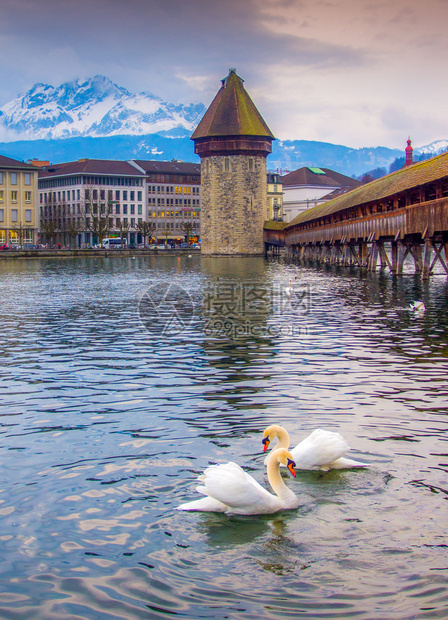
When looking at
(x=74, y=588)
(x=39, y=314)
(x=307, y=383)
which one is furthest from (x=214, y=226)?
(x=74, y=588)

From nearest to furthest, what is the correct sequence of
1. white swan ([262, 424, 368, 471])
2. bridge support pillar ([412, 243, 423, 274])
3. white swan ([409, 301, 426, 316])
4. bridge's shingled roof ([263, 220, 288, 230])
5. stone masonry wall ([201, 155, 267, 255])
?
white swan ([262, 424, 368, 471])
white swan ([409, 301, 426, 316])
bridge support pillar ([412, 243, 423, 274])
bridge's shingled roof ([263, 220, 288, 230])
stone masonry wall ([201, 155, 267, 255])

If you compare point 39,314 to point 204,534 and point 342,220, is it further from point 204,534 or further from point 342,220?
point 342,220

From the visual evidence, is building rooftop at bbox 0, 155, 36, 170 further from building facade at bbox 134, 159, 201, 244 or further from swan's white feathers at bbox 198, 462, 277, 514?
swan's white feathers at bbox 198, 462, 277, 514

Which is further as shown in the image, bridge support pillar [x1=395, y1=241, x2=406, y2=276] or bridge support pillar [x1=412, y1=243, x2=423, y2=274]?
bridge support pillar [x1=412, y1=243, x2=423, y2=274]

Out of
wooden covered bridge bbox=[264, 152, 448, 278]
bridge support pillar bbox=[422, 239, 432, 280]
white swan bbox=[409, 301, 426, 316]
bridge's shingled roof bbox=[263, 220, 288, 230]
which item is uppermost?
bridge's shingled roof bbox=[263, 220, 288, 230]

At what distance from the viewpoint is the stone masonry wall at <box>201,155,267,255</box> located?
10175cm

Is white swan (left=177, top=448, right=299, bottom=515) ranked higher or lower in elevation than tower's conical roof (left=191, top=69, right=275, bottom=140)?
lower

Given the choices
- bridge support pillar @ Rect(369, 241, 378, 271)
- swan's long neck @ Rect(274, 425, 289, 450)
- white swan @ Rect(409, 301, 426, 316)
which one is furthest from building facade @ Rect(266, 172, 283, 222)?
swan's long neck @ Rect(274, 425, 289, 450)

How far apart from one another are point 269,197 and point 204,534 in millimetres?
138847

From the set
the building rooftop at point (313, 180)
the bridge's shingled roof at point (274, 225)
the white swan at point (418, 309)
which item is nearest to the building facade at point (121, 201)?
the building rooftop at point (313, 180)

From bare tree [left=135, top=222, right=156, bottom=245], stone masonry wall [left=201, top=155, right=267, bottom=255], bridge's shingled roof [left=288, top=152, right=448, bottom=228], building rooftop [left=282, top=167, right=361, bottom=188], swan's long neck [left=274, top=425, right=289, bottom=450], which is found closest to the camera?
swan's long neck [left=274, top=425, right=289, bottom=450]

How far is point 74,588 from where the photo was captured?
202 inches

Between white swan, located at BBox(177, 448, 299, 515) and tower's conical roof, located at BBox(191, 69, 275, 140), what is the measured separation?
9588cm

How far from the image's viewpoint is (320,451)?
23.9 feet
